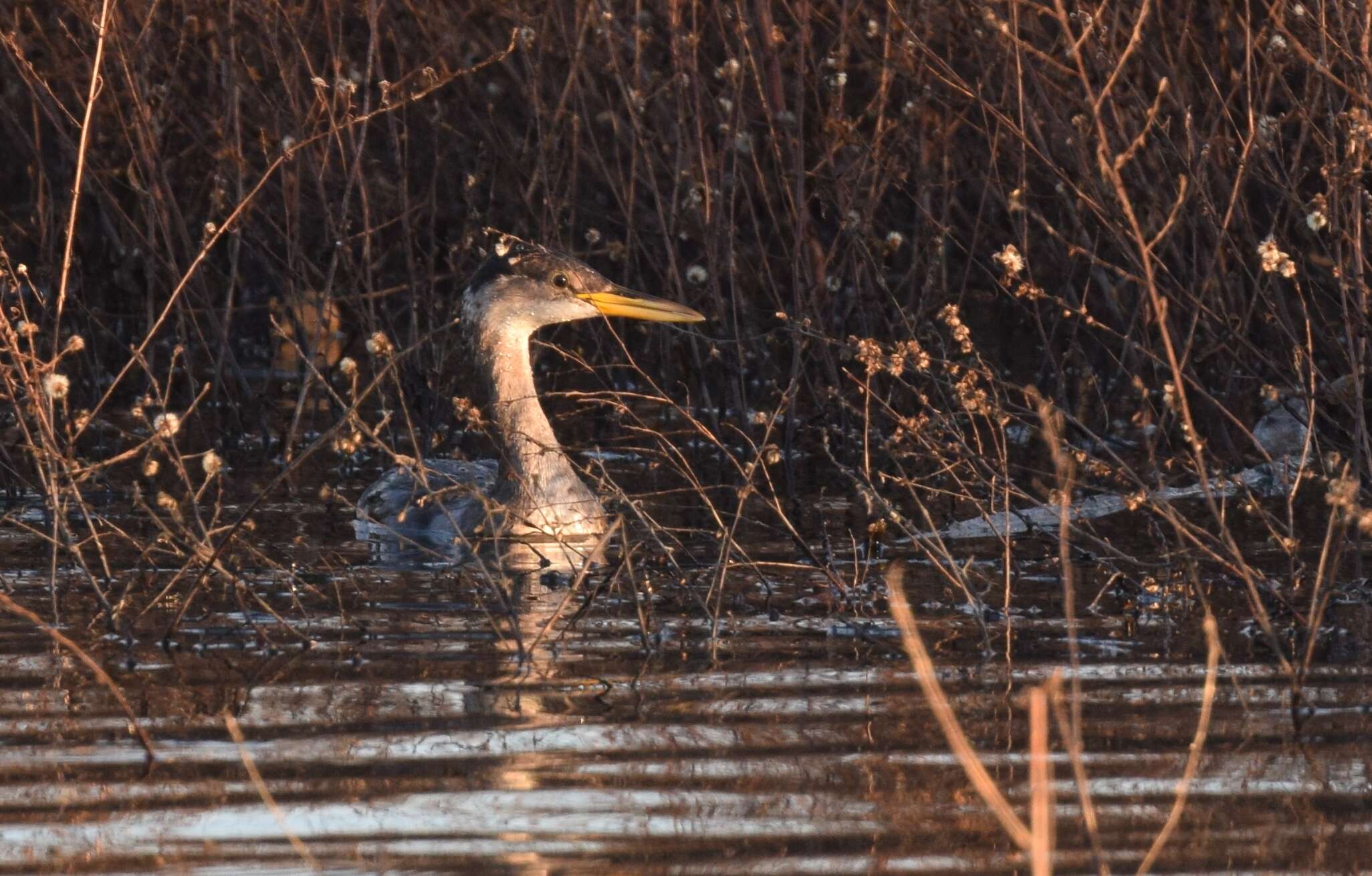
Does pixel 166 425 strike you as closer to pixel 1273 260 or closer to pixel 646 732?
pixel 646 732

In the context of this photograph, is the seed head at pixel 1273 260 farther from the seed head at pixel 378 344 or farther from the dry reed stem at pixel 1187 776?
the seed head at pixel 378 344

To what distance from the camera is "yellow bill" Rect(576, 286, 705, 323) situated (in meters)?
7.92

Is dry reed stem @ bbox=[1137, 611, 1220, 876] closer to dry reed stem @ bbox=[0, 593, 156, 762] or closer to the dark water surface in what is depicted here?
the dark water surface

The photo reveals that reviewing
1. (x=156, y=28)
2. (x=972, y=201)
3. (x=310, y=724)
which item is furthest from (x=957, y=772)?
(x=972, y=201)

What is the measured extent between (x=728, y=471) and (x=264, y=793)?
499 cm

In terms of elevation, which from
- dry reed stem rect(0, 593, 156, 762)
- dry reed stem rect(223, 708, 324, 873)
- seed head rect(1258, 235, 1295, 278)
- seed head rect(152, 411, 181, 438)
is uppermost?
seed head rect(1258, 235, 1295, 278)

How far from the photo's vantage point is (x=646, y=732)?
457cm

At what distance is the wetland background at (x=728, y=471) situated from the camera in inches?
159

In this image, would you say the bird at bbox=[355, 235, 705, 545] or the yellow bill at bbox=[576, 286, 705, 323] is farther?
the yellow bill at bbox=[576, 286, 705, 323]

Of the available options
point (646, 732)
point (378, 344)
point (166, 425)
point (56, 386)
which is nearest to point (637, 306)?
point (378, 344)

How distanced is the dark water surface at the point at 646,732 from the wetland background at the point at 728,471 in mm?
17

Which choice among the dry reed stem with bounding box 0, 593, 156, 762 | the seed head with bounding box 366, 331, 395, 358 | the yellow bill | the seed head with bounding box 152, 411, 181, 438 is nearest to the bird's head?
the yellow bill

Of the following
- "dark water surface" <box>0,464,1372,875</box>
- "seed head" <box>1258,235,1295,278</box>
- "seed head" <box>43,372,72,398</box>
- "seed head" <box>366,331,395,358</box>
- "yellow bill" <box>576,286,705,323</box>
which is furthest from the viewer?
"yellow bill" <box>576,286,705,323</box>

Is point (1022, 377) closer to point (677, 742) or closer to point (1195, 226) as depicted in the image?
point (1195, 226)
